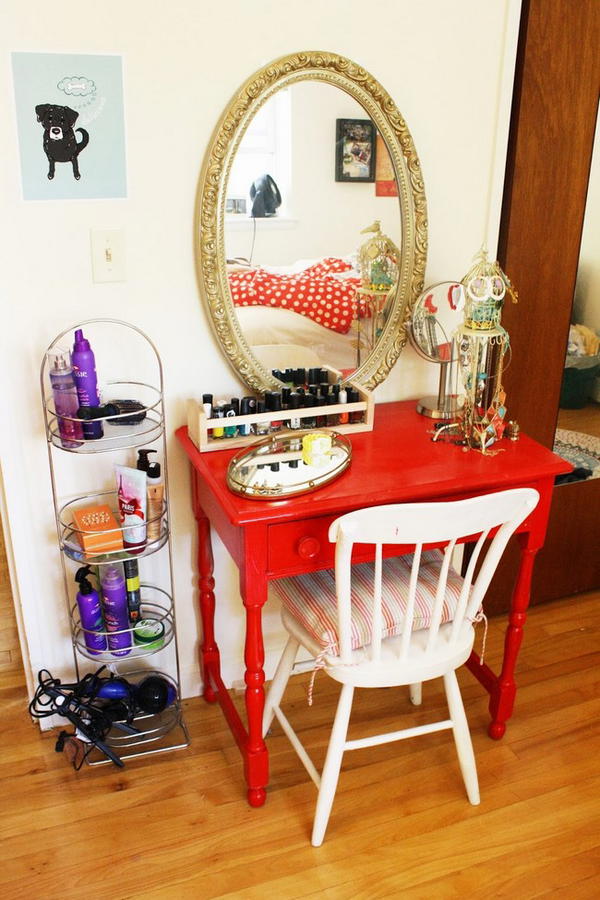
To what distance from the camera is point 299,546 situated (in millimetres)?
1659

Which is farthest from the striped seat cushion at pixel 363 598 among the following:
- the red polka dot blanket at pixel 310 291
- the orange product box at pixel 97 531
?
the red polka dot blanket at pixel 310 291

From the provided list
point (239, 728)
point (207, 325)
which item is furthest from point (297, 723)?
point (207, 325)

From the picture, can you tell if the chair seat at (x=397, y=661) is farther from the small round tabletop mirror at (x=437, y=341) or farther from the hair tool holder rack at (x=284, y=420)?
the small round tabletop mirror at (x=437, y=341)

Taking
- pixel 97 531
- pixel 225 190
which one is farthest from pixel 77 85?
pixel 97 531

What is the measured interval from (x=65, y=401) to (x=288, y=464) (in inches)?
18.8

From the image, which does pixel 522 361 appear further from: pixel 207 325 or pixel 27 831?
pixel 27 831

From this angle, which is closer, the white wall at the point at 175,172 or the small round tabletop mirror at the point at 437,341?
the white wall at the point at 175,172

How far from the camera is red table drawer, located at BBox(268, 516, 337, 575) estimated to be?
64.9 inches

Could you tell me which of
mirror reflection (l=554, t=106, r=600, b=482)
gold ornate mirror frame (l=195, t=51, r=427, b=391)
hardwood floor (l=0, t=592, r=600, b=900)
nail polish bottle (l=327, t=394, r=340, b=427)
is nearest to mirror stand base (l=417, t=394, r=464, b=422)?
gold ornate mirror frame (l=195, t=51, r=427, b=391)

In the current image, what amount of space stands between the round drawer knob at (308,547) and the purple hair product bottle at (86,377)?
475mm

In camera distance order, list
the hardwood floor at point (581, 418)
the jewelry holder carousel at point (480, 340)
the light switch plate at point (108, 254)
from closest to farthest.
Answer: the light switch plate at point (108, 254), the jewelry holder carousel at point (480, 340), the hardwood floor at point (581, 418)

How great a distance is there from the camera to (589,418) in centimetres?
245

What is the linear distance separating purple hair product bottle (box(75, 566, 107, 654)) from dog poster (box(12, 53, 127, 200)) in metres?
0.83

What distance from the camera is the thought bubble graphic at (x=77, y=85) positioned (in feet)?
5.39
